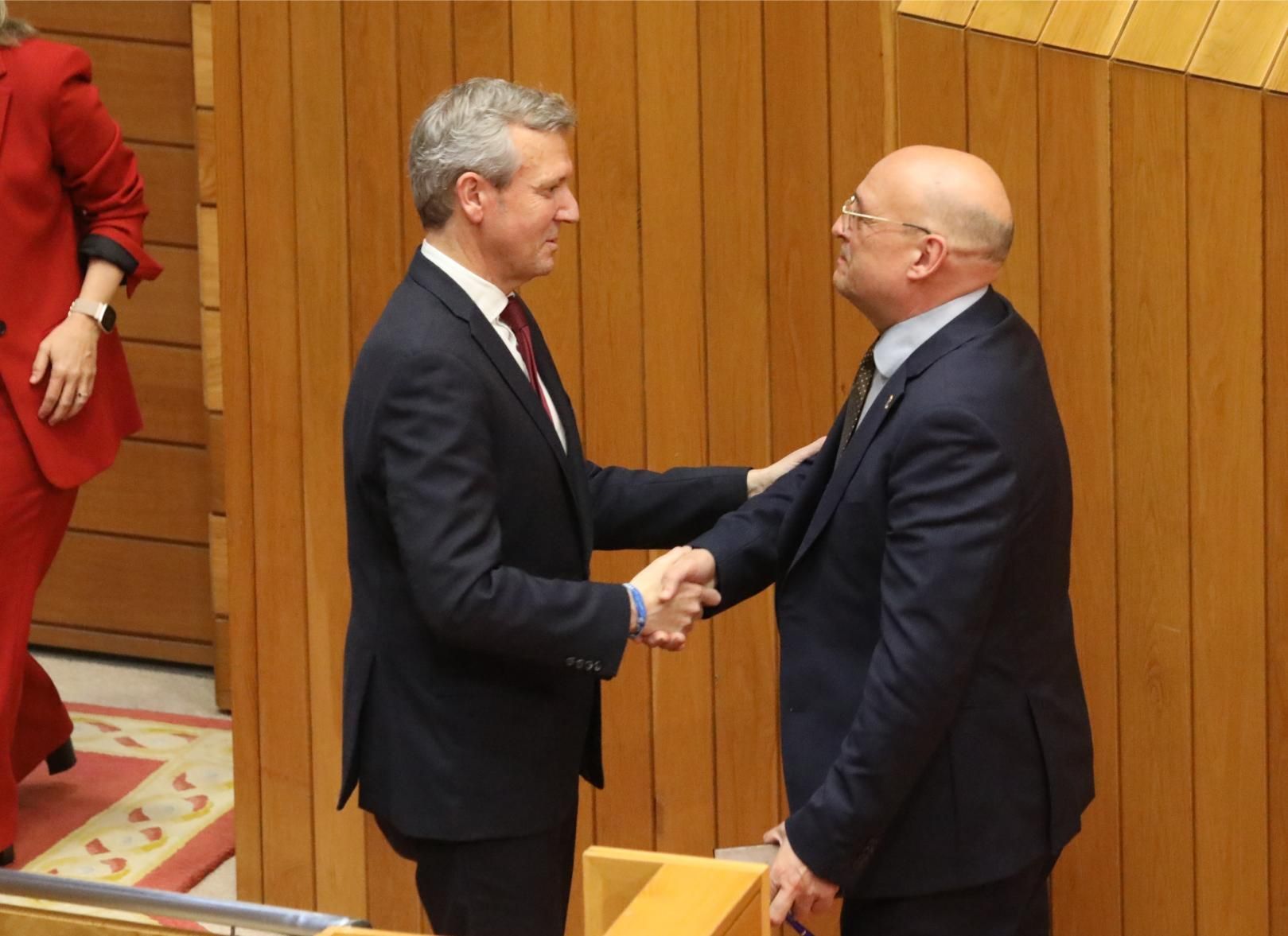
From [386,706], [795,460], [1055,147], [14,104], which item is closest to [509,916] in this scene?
[386,706]

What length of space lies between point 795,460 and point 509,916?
909 millimetres

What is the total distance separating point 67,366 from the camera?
12.2 feet

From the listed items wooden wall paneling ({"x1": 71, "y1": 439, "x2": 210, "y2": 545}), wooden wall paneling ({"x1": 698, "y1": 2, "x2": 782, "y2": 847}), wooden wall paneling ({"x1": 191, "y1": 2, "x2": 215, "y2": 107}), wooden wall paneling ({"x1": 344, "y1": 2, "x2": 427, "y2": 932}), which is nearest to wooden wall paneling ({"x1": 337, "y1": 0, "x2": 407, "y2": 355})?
wooden wall paneling ({"x1": 344, "y1": 2, "x2": 427, "y2": 932})

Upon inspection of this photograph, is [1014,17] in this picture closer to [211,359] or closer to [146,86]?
[211,359]

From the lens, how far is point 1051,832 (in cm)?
255

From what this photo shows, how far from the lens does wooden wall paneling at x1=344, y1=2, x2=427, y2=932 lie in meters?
3.51

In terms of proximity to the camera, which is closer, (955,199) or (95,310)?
(955,199)

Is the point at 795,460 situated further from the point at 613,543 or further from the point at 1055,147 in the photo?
the point at 1055,147

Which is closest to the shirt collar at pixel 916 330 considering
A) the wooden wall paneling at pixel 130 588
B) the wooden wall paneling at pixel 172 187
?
the wooden wall paneling at pixel 172 187

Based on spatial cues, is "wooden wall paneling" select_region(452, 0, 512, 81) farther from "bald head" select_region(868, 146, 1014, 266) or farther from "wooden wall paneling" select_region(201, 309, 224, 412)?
"wooden wall paneling" select_region(201, 309, 224, 412)

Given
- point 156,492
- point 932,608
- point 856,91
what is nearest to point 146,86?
point 156,492

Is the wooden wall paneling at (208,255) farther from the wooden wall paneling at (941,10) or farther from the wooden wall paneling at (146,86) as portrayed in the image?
the wooden wall paneling at (941,10)

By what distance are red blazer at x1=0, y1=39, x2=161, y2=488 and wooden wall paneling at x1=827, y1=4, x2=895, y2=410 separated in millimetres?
1445

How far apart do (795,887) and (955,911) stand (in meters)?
0.25
